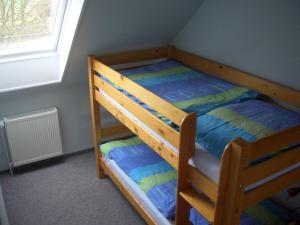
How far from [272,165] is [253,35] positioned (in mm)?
1068

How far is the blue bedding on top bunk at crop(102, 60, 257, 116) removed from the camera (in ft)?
6.31

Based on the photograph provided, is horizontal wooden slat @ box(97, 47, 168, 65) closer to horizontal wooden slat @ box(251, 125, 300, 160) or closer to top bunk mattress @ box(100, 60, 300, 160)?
top bunk mattress @ box(100, 60, 300, 160)

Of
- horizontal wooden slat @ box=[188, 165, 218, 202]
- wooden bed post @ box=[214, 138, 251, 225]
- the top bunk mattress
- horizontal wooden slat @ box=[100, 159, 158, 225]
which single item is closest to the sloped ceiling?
the top bunk mattress

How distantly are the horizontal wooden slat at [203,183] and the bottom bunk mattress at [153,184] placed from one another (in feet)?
1.18

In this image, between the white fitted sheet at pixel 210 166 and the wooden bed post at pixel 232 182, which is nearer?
the wooden bed post at pixel 232 182

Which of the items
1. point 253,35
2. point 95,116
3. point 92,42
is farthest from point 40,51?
point 253,35

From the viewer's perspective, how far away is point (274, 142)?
1.27 metres

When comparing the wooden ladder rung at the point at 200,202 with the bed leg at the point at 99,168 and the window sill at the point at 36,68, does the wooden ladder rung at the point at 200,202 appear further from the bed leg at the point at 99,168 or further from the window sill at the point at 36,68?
the window sill at the point at 36,68

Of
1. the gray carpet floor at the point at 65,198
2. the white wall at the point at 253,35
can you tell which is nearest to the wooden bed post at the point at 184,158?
the gray carpet floor at the point at 65,198

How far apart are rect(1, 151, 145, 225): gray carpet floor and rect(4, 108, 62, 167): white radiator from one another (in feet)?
0.49

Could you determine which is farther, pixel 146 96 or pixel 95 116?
pixel 95 116

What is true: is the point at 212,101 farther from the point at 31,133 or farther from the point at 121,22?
the point at 31,133

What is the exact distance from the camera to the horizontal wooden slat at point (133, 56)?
249 centimetres

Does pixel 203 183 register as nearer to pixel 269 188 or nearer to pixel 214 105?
pixel 269 188
